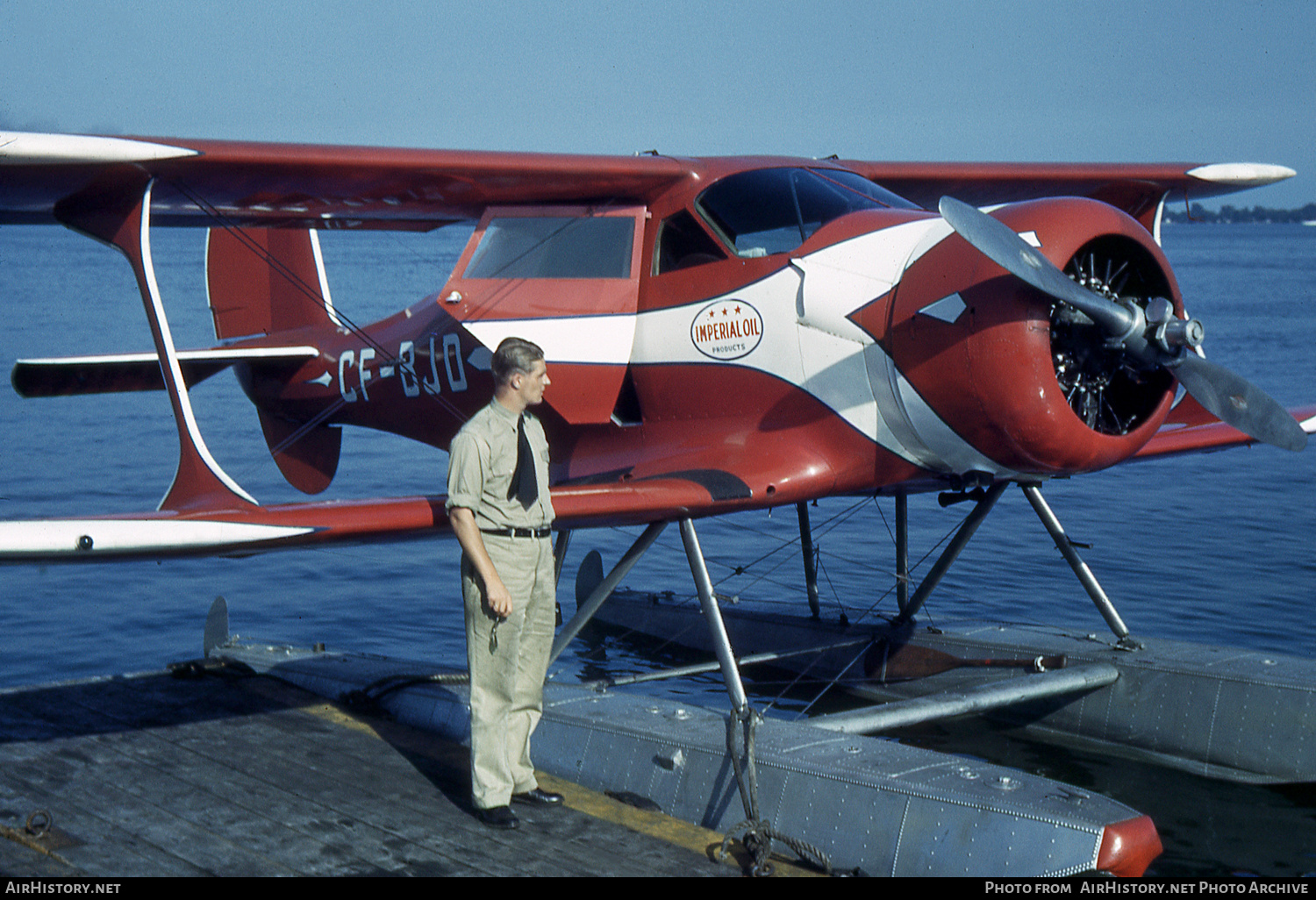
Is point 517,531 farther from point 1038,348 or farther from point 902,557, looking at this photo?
point 902,557

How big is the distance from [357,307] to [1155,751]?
4656 centimetres

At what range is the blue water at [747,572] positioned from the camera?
10.3 m

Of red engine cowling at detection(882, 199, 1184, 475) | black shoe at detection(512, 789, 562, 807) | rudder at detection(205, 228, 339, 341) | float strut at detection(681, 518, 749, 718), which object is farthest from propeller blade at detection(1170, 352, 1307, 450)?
Result: rudder at detection(205, 228, 339, 341)

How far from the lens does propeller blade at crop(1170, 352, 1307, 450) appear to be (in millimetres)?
5762

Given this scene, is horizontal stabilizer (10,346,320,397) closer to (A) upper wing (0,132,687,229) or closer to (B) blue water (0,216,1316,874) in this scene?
(A) upper wing (0,132,687,229)

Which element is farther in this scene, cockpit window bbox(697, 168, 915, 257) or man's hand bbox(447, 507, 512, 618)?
cockpit window bbox(697, 168, 915, 257)

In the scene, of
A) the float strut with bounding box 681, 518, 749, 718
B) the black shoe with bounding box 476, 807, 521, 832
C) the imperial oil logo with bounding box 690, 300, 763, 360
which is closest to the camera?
the black shoe with bounding box 476, 807, 521, 832

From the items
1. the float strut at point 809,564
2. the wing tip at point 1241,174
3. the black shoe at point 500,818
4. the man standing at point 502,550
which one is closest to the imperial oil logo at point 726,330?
the man standing at point 502,550

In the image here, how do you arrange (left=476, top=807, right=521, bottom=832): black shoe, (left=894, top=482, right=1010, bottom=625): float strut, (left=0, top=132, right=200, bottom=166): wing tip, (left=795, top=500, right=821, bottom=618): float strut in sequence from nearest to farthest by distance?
(left=476, top=807, right=521, bottom=832): black shoe → (left=0, top=132, right=200, bottom=166): wing tip → (left=894, top=482, right=1010, bottom=625): float strut → (left=795, top=500, right=821, bottom=618): float strut

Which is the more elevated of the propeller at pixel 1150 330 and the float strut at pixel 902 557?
the propeller at pixel 1150 330

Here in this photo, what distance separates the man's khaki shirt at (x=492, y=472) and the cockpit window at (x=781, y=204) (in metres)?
1.91

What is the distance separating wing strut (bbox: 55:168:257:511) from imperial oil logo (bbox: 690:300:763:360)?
2.39m

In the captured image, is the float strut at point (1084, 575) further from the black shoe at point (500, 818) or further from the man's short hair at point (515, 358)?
the black shoe at point (500, 818)

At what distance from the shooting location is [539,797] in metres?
5.56
